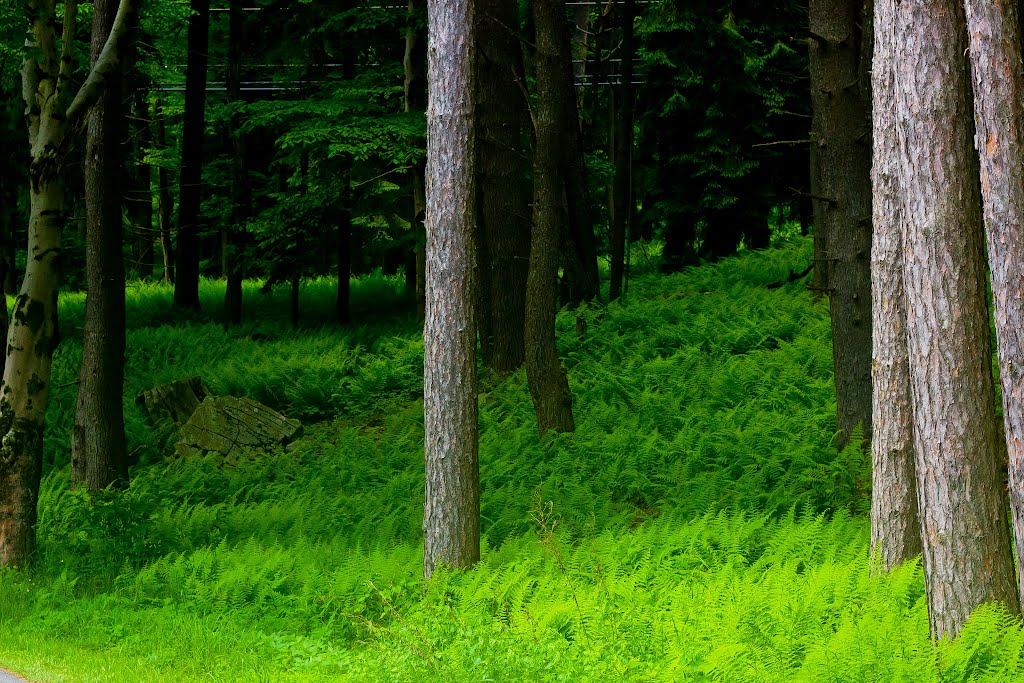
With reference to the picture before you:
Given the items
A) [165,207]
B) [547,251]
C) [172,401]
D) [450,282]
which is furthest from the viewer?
[165,207]

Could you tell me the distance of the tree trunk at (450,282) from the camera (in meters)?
7.71

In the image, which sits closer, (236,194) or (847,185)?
(847,185)

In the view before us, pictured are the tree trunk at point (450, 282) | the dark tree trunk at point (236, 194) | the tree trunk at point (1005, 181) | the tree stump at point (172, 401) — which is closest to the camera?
the tree trunk at point (1005, 181)

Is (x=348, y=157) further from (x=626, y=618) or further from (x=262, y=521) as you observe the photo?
(x=626, y=618)

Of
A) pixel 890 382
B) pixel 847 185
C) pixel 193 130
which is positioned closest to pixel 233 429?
pixel 847 185

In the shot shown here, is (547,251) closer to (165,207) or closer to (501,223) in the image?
(501,223)

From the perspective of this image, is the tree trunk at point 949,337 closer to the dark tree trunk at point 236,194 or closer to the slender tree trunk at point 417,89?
the slender tree trunk at point 417,89

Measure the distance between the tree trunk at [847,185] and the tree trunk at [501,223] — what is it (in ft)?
18.0

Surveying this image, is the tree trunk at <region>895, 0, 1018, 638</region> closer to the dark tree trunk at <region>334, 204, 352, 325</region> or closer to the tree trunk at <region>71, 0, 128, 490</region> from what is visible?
the tree trunk at <region>71, 0, 128, 490</region>

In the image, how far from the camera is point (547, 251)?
37.8 feet

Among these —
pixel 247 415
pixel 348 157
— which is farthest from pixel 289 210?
pixel 247 415

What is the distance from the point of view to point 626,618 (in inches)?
233

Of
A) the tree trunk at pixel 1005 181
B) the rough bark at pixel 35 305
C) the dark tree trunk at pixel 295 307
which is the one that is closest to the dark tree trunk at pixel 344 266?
the dark tree trunk at pixel 295 307

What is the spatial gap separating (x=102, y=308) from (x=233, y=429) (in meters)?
3.14
